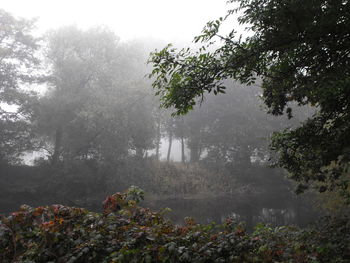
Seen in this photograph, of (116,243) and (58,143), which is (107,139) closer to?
(58,143)

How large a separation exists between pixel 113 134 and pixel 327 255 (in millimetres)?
24035

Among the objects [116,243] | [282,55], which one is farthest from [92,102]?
[116,243]

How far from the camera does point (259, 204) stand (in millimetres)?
26188

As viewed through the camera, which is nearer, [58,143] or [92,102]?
[92,102]

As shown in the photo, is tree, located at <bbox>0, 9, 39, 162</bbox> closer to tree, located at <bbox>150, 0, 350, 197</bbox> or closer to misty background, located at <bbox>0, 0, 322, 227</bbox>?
misty background, located at <bbox>0, 0, 322, 227</bbox>

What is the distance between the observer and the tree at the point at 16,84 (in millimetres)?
25641

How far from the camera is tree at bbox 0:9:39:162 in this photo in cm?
2564

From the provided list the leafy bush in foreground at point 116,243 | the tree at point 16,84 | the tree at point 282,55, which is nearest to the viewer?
the leafy bush in foreground at point 116,243

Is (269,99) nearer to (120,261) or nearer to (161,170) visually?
(120,261)

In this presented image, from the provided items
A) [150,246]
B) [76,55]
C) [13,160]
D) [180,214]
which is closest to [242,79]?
[150,246]

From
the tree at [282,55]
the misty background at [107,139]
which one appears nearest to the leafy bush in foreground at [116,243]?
the tree at [282,55]

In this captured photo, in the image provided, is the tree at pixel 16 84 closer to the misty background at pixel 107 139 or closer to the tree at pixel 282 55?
the misty background at pixel 107 139

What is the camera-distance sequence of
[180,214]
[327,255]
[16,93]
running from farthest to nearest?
[16,93] < [180,214] < [327,255]

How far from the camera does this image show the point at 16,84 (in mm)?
27328
